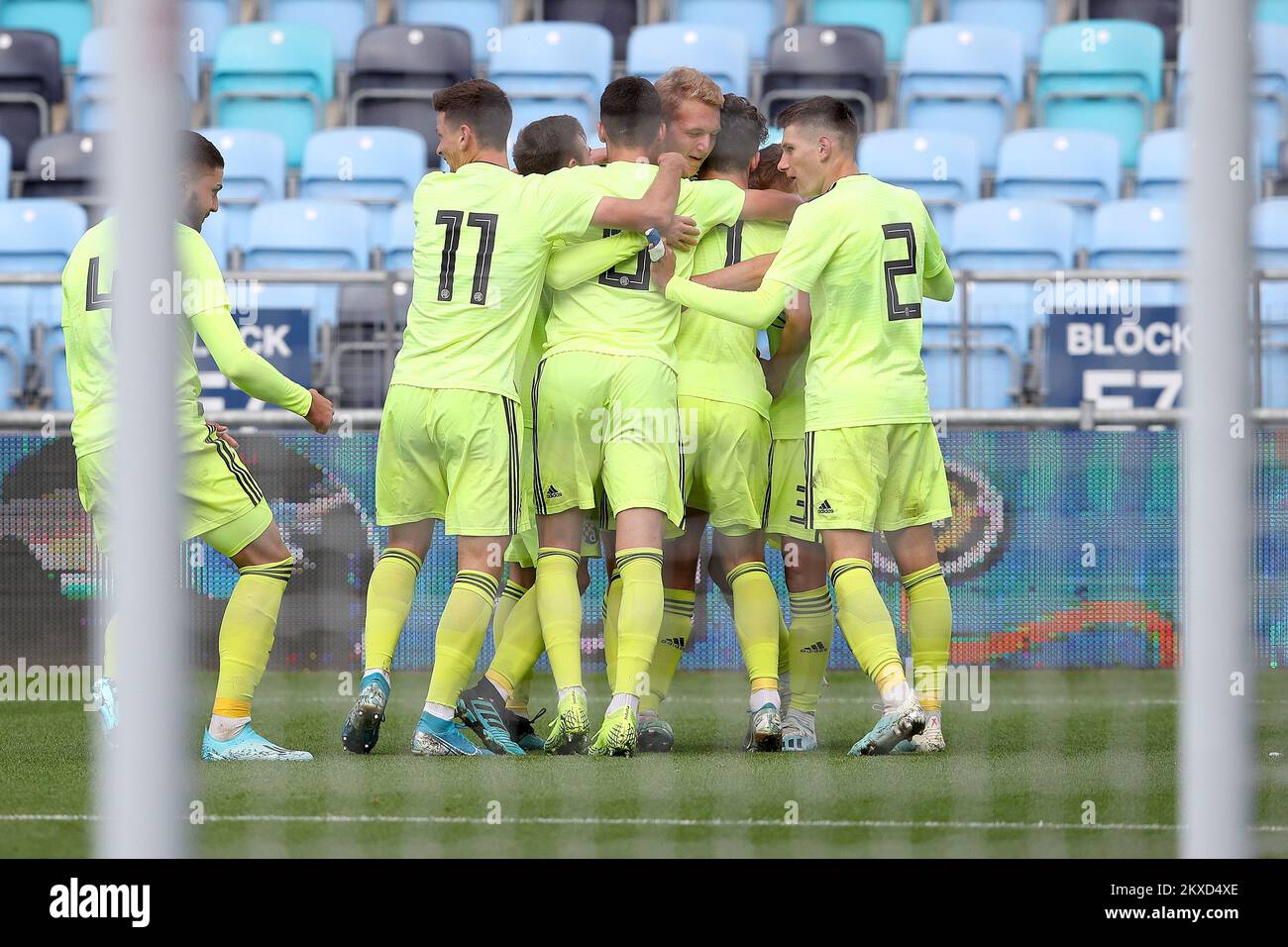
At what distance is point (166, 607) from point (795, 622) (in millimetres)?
3229

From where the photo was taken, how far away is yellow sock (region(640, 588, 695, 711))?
5168 millimetres

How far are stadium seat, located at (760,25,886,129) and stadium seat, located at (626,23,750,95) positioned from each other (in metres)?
0.18

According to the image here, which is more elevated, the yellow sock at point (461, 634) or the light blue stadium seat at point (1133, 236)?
the light blue stadium seat at point (1133, 236)

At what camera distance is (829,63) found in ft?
31.3

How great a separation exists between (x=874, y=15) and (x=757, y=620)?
629 cm

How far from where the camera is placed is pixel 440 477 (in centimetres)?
488

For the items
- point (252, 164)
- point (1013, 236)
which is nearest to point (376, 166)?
point (252, 164)

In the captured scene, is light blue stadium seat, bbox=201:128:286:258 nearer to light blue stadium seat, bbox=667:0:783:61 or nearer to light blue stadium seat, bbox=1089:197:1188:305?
light blue stadium seat, bbox=667:0:783:61

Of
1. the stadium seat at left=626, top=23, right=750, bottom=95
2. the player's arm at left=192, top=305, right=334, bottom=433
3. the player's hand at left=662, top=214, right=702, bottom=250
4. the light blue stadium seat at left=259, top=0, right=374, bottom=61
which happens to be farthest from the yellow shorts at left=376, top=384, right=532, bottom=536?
the light blue stadium seat at left=259, top=0, right=374, bottom=61

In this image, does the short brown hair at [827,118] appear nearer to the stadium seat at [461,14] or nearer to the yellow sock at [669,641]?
the yellow sock at [669,641]

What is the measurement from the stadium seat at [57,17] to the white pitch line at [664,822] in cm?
755

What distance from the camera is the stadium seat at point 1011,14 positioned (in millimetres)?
10359

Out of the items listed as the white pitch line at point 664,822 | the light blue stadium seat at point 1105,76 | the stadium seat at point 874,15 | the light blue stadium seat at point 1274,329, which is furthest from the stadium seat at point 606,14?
the white pitch line at point 664,822

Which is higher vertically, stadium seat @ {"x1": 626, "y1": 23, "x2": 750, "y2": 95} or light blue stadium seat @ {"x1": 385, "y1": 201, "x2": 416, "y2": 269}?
stadium seat @ {"x1": 626, "y1": 23, "x2": 750, "y2": 95}
